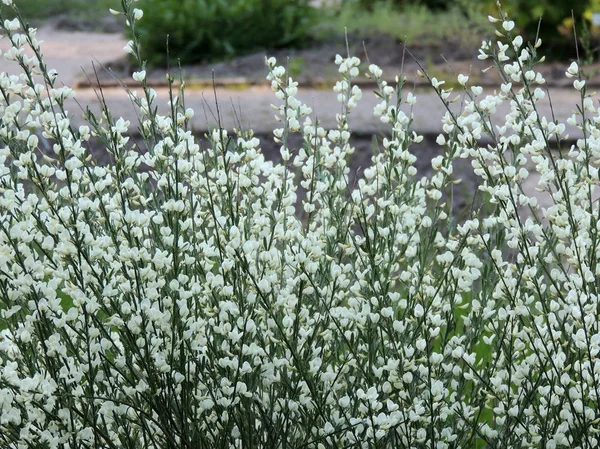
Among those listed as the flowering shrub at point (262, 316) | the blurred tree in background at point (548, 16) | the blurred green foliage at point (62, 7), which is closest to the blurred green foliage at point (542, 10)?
the blurred tree in background at point (548, 16)

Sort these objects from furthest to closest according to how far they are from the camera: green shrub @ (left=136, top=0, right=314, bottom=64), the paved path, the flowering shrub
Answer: green shrub @ (left=136, top=0, right=314, bottom=64), the paved path, the flowering shrub

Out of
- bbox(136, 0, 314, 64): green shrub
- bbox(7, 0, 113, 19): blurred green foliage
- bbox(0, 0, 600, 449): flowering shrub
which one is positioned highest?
bbox(0, 0, 600, 449): flowering shrub

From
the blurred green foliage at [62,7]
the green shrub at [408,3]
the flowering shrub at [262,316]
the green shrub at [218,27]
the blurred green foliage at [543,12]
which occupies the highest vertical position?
the flowering shrub at [262,316]

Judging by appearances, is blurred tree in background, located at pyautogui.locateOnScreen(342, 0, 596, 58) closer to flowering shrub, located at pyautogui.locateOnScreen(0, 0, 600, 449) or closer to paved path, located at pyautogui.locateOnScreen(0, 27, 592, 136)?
paved path, located at pyautogui.locateOnScreen(0, 27, 592, 136)

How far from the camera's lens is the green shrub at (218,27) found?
26.6ft

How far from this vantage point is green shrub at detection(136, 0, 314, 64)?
809cm

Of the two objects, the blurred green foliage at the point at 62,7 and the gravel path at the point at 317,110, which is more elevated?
the gravel path at the point at 317,110

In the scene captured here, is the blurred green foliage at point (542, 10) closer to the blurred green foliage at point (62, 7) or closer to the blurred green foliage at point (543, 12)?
the blurred green foliage at point (543, 12)

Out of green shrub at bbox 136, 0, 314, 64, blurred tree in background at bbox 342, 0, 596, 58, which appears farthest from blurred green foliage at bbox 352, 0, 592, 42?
green shrub at bbox 136, 0, 314, 64

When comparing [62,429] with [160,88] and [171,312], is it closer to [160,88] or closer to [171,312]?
[171,312]

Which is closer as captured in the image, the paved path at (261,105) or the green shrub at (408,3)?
the paved path at (261,105)

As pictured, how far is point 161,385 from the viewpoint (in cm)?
200

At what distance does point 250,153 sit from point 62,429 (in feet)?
2.45

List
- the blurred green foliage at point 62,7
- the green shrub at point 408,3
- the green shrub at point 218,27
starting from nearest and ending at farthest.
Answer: the green shrub at point 218,27 < the green shrub at point 408,3 < the blurred green foliage at point 62,7
